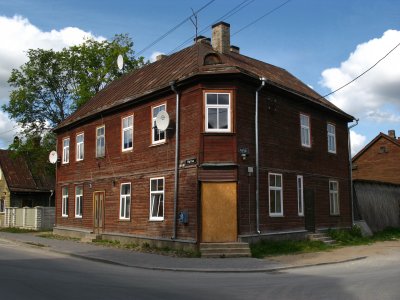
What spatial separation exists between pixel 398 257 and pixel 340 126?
10.4 metres

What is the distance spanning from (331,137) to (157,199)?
33.7 ft

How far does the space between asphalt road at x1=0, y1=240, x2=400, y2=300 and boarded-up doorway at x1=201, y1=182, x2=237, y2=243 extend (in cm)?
378

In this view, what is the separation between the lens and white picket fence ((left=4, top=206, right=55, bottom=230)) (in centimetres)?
3234

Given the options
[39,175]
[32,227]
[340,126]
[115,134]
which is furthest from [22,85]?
[340,126]

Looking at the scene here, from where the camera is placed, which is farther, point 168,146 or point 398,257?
point 168,146

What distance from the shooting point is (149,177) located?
19656 millimetres

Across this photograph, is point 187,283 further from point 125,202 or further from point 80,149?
point 80,149

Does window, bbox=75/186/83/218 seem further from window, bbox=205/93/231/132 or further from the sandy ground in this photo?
the sandy ground

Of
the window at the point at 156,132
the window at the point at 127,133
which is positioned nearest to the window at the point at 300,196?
the window at the point at 156,132

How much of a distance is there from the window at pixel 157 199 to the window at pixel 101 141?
200 inches

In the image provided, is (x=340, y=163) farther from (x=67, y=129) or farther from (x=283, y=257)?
(x=67, y=129)

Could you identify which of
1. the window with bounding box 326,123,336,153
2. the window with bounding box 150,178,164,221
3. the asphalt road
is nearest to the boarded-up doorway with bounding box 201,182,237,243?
the window with bounding box 150,178,164,221

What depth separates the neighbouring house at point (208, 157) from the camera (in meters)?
17.0

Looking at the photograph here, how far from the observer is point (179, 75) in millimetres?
18922
